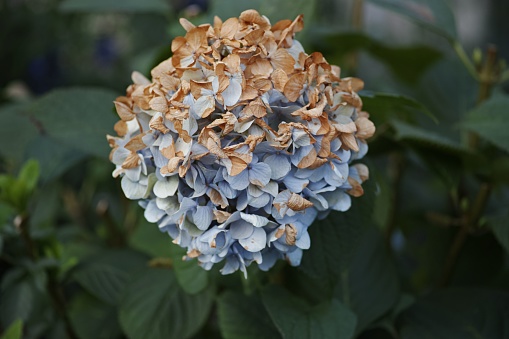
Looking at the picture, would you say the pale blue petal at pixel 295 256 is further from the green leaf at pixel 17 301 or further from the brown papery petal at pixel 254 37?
the green leaf at pixel 17 301

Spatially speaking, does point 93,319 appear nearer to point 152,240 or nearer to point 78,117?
point 152,240

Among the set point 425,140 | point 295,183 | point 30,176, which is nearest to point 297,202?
point 295,183

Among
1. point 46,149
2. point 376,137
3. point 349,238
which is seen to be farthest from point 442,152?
point 46,149

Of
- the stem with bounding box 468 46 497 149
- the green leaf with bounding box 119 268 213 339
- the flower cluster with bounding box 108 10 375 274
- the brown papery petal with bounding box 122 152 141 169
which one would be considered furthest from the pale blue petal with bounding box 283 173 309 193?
the stem with bounding box 468 46 497 149

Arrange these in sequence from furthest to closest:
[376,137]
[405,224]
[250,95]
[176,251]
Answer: [405,224] → [376,137] → [176,251] → [250,95]

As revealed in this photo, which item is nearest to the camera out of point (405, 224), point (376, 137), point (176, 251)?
point (176, 251)

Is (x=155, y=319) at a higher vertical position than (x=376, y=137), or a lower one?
lower

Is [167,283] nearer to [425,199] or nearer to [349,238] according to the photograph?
[349,238]
